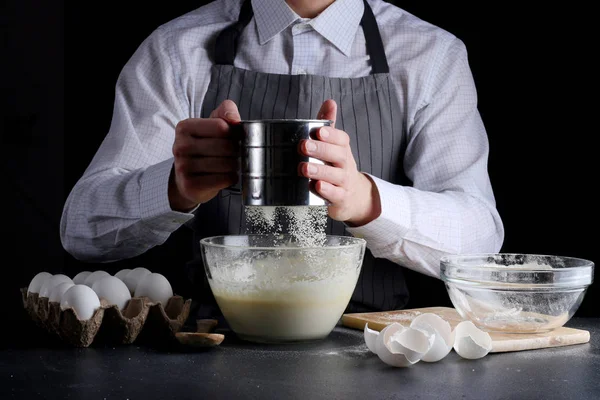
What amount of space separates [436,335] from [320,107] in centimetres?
84

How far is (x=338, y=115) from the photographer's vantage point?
205cm

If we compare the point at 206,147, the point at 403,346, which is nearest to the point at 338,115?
the point at 206,147

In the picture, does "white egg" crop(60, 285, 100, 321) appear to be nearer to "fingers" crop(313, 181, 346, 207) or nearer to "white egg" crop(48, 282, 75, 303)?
"white egg" crop(48, 282, 75, 303)

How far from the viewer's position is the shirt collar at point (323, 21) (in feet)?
6.91

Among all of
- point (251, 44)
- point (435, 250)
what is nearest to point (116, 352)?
point (435, 250)

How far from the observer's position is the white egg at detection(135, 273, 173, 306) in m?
1.42

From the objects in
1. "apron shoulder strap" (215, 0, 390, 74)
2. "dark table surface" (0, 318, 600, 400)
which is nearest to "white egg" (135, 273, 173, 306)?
"dark table surface" (0, 318, 600, 400)

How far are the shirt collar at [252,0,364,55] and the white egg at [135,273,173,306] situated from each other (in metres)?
0.89

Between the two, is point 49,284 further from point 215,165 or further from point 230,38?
point 230,38

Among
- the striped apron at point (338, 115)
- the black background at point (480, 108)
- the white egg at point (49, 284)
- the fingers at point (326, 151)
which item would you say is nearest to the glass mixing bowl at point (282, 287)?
the fingers at point (326, 151)

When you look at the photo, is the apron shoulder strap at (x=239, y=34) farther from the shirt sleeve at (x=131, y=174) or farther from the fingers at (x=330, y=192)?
the fingers at (x=330, y=192)

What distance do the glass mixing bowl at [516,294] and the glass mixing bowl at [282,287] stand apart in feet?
0.58

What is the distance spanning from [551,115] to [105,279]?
4.76 ft

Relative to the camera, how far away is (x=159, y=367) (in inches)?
45.9
